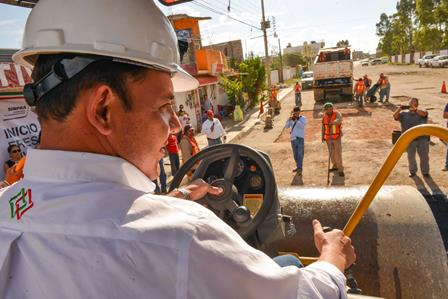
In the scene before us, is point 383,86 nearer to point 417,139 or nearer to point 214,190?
point 417,139

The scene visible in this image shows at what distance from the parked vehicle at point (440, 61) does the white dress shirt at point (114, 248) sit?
46373 millimetres

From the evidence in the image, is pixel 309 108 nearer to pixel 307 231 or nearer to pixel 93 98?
pixel 307 231

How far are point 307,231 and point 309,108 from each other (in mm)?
18277

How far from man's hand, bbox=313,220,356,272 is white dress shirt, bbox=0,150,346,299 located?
0.35 m

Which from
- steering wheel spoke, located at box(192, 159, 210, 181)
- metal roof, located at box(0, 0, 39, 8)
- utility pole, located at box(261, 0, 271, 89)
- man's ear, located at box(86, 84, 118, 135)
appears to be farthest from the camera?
utility pole, located at box(261, 0, 271, 89)

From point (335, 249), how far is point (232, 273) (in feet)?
2.24

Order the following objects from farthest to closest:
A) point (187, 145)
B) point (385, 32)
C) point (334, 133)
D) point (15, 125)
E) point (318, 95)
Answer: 1. point (385, 32)
2. point (318, 95)
3. point (187, 145)
4. point (334, 133)
5. point (15, 125)

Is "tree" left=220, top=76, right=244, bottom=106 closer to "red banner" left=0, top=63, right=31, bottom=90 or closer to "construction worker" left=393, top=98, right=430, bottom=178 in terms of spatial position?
"construction worker" left=393, top=98, right=430, bottom=178

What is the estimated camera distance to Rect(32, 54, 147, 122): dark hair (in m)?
0.98

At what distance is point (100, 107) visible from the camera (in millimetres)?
974

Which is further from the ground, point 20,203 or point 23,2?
point 23,2

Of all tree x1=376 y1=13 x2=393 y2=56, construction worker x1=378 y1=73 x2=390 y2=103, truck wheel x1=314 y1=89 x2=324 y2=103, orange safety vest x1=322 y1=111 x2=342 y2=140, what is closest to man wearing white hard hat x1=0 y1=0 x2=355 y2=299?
orange safety vest x1=322 y1=111 x2=342 y2=140

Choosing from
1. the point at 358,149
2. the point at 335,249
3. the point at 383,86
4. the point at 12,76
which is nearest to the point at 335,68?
the point at 383,86

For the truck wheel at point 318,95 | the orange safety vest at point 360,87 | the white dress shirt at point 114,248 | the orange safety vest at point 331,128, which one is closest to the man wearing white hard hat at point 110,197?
the white dress shirt at point 114,248
